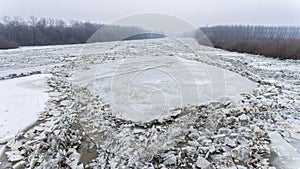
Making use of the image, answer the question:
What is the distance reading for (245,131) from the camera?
125 inches

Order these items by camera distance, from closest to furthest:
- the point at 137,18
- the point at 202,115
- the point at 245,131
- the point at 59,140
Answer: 1. the point at 59,140
2. the point at 245,131
3. the point at 202,115
4. the point at 137,18

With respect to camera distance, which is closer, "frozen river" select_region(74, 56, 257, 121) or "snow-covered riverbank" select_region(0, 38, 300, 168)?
"snow-covered riverbank" select_region(0, 38, 300, 168)

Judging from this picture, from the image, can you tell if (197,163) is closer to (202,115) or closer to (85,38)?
(202,115)

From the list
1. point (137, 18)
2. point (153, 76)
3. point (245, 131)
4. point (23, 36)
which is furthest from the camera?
point (23, 36)

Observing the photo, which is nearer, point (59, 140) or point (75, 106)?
point (59, 140)

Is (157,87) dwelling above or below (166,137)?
above

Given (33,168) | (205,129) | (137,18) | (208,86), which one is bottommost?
(33,168)

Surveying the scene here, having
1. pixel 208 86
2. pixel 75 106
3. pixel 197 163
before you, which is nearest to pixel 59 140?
pixel 75 106

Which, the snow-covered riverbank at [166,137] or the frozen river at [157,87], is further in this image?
the frozen river at [157,87]

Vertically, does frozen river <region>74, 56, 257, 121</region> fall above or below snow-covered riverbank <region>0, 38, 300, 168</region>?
above

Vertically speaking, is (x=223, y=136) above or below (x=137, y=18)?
below

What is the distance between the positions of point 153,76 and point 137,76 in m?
0.52

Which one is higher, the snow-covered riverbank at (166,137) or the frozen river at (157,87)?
the frozen river at (157,87)

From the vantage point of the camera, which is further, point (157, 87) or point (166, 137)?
point (157, 87)
